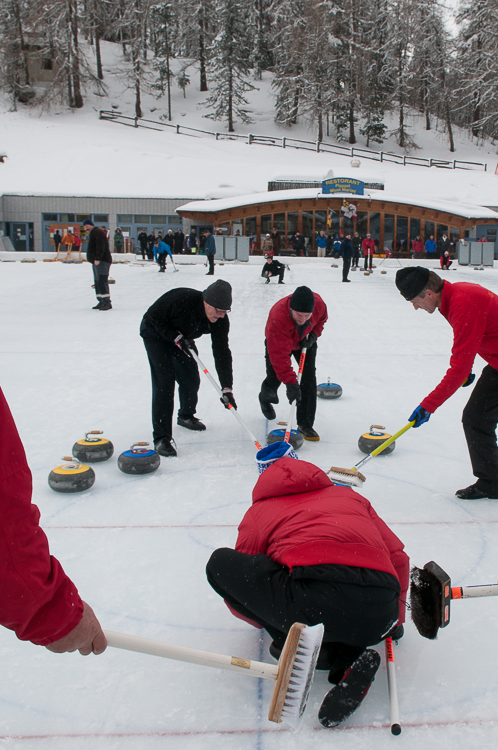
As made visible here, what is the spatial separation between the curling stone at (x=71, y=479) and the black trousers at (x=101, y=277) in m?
6.91

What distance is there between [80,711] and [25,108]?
4997 cm

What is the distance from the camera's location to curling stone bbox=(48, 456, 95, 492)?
11.9 ft

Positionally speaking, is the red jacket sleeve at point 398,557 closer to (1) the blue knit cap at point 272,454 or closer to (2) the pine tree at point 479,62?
(1) the blue knit cap at point 272,454

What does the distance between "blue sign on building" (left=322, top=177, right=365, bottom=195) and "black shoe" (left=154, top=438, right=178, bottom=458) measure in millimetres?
24004

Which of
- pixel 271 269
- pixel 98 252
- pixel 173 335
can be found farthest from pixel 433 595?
pixel 271 269

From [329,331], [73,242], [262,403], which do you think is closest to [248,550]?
[262,403]

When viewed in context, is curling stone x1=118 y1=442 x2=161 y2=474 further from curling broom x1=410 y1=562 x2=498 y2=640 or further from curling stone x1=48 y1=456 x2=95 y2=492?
curling broom x1=410 y1=562 x2=498 y2=640

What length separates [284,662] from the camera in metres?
1.60

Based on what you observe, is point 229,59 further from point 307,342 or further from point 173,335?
point 173,335

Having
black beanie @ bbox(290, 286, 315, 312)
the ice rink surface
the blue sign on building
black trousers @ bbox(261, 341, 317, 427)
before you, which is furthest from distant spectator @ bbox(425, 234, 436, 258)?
black beanie @ bbox(290, 286, 315, 312)

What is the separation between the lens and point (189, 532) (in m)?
3.17

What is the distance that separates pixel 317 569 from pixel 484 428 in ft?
6.61

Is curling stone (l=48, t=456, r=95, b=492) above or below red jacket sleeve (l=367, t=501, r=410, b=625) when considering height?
below

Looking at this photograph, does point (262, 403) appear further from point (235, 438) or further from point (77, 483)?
point (77, 483)
